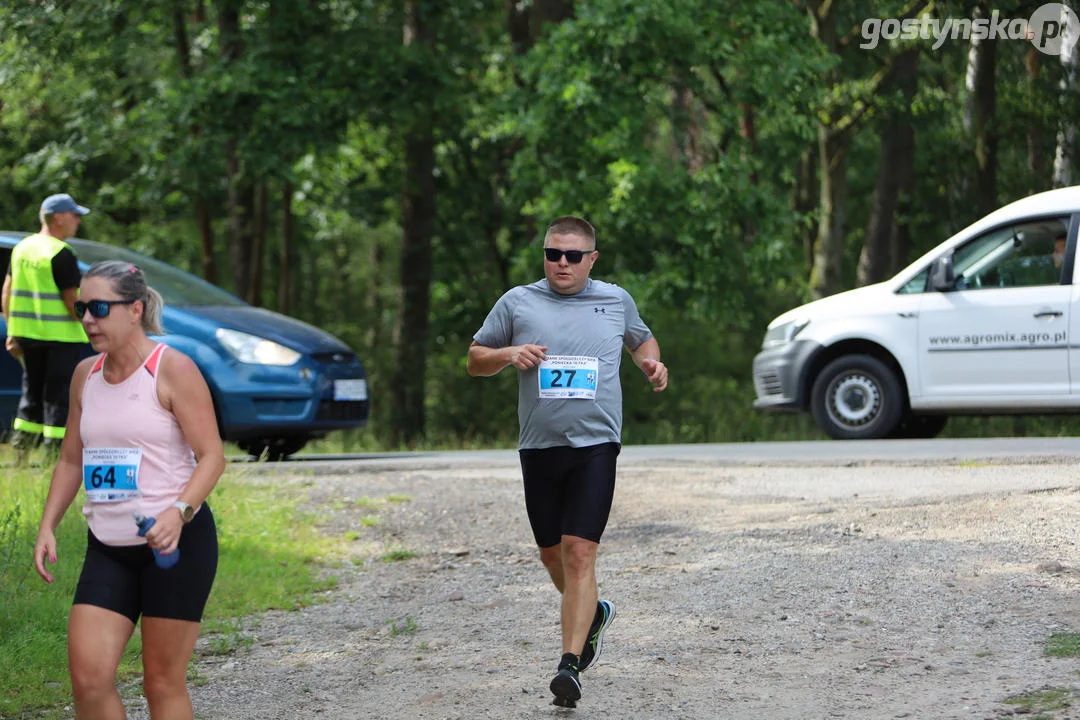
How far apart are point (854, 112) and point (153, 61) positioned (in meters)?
10.9

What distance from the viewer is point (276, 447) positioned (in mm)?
13820

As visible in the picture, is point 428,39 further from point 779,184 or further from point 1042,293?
point 1042,293

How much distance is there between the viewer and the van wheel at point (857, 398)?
13.5 metres

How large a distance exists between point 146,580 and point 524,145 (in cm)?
2005

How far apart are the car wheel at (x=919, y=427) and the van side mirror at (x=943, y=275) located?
134 cm

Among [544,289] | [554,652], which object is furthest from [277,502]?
[544,289]

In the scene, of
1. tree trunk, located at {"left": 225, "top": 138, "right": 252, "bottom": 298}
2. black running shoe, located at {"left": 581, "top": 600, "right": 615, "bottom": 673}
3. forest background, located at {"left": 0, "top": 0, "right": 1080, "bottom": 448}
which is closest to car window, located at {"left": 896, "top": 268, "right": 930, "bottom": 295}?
forest background, located at {"left": 0, "top": 0, "right": 1080, "bottom": 448}

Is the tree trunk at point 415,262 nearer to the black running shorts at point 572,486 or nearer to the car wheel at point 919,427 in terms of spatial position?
the car wheel at point 919,427

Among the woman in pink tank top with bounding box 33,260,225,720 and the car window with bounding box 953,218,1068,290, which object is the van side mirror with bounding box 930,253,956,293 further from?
the woman in pink tank top with bounding box 33,260,225,720

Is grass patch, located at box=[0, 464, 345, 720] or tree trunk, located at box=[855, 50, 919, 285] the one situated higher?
tree trunk, located at box=[855, 50, 919, 285]

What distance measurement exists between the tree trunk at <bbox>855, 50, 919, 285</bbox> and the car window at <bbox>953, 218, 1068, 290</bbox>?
10862 millimetres

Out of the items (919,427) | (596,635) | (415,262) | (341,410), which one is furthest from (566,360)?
(415,262)

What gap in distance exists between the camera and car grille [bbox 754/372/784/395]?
14.2 metres

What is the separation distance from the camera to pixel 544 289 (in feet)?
19.4
